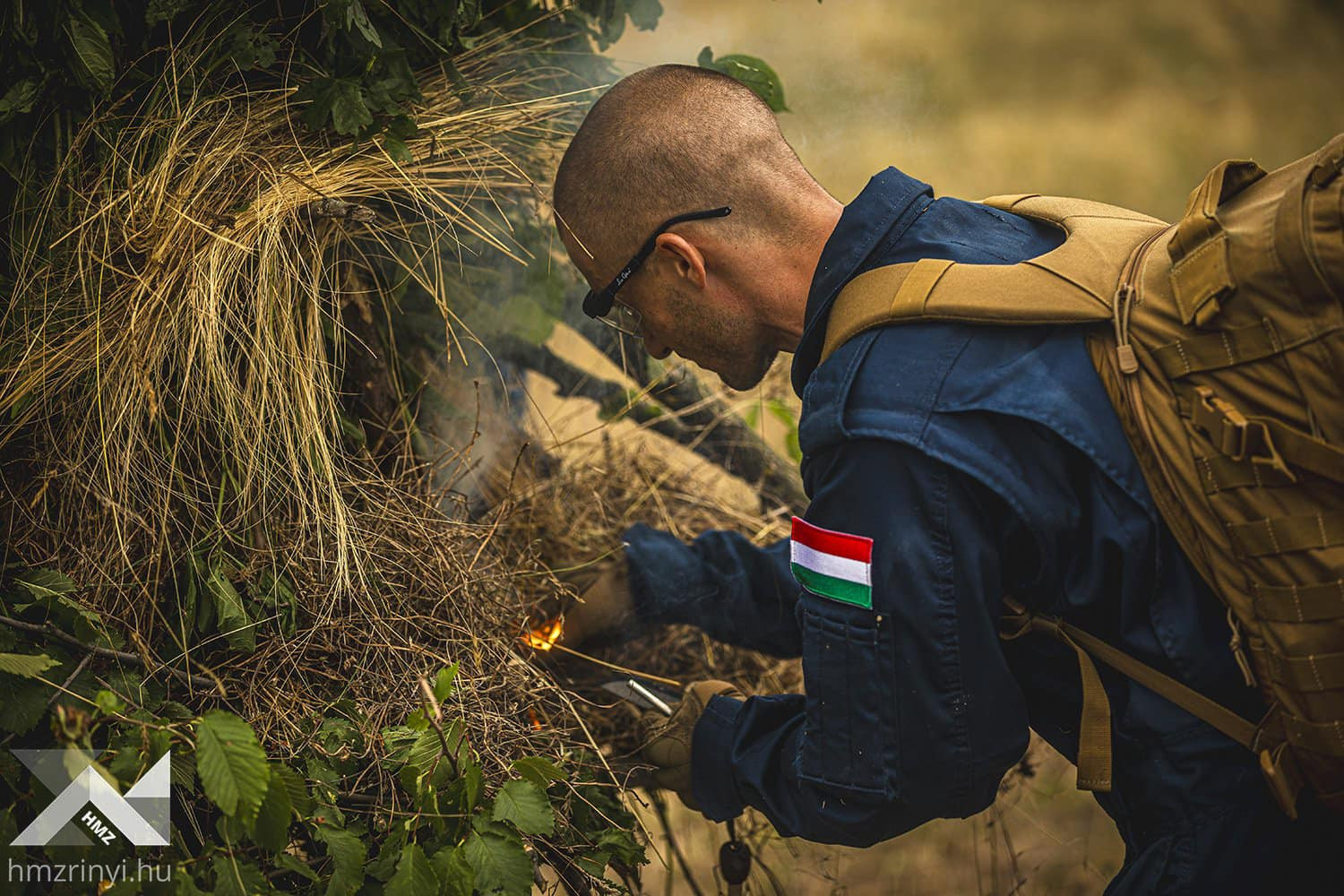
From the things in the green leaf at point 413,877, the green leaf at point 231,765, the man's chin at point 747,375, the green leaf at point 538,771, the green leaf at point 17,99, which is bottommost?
the green leaf at point 413,877

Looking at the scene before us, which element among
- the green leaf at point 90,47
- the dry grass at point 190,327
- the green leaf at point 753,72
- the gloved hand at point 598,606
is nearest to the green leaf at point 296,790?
the dry grass at point 190,327

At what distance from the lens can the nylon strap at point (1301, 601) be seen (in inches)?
52.8

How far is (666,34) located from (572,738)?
1907mm

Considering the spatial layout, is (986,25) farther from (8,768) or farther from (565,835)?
(8,768)

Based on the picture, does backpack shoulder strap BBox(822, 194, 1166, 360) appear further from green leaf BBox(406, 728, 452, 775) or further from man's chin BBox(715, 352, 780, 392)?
green leaf BBox(406, 728, 452, 775)

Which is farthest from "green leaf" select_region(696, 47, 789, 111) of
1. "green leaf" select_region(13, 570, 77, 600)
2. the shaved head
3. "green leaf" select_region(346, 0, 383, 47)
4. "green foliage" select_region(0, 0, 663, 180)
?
"green leaf" select_region(13, 570, 77, 600)

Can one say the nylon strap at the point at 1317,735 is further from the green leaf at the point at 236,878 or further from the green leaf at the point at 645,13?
the green leaf at the point at 645,13

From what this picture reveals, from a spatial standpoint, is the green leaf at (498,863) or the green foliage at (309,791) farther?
the green leaf at (498,863)

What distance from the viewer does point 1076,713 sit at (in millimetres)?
Answer: 1740

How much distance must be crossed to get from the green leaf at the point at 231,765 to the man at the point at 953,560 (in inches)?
34.4

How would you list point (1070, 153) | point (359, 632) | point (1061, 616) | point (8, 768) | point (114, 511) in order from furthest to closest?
1. point (1070, 153)
2. point (359, 632)
3. point (114, 511)
4. point (1061, 616)
5. point (8, 768)

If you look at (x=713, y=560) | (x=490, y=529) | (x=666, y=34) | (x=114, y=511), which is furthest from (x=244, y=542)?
(x=666, y=34)

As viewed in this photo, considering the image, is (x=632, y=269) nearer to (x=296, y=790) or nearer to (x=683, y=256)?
(x=683, y=256)

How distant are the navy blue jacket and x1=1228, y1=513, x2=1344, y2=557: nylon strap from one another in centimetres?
15
